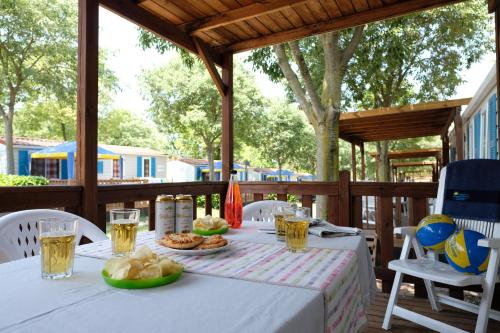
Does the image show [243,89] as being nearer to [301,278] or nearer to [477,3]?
[477,3]

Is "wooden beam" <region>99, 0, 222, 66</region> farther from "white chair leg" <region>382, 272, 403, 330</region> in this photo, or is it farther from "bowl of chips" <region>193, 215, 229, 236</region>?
"white chair leg" <region>382, 272, 403, 330</region>

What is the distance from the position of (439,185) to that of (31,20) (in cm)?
1230

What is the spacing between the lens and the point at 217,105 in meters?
14.0

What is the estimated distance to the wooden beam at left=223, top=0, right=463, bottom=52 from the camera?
2.91 meters

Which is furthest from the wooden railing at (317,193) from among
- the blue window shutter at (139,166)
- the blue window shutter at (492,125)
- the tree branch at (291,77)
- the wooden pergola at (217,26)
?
the blue window shutter at (139,166)

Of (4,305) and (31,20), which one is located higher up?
(31,20)

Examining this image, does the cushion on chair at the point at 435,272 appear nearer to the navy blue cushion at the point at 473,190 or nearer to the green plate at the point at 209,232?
the navy blue cushion at the point at 473,190

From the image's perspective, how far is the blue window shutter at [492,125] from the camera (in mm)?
5281

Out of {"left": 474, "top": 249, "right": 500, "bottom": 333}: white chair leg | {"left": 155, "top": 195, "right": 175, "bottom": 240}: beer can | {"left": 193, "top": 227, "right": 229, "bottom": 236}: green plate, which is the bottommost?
{"left": 474, "top": 249, "right": 500, "bottom": 333}: white chair leg

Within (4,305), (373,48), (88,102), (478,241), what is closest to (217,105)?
(373,48)

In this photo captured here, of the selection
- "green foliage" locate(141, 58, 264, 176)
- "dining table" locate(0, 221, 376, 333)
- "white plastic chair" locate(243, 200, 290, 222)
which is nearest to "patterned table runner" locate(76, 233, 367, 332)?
"dining table" locate(0, 221, 376, 333)

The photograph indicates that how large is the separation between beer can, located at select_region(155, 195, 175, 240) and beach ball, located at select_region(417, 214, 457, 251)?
5.61 feet

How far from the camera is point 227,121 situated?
388 cm

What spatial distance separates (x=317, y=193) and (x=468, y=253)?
1.44 metres
